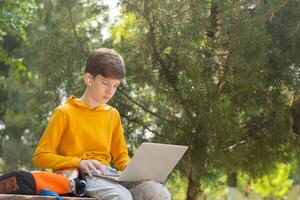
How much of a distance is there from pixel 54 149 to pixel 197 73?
5.59 ft

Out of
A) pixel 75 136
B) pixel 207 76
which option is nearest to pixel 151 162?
pixel 75 136

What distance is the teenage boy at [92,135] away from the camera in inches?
126

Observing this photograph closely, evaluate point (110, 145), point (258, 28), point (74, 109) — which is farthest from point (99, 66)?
point (258, 28)

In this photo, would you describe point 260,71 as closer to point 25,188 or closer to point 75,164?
point 75,164

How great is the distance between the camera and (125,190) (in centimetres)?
313

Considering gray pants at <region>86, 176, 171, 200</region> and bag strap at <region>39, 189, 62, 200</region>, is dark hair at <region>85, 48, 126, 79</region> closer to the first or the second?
gray pants at <region>86, 176, 171, 200</region>

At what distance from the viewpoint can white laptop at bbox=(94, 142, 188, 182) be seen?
3055mm

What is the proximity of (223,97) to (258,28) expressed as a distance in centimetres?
59

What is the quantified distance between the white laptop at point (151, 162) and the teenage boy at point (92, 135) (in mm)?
54

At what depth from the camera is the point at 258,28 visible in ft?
15.6

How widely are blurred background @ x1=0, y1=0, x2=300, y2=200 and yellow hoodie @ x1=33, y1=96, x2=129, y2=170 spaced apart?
4.44 ft

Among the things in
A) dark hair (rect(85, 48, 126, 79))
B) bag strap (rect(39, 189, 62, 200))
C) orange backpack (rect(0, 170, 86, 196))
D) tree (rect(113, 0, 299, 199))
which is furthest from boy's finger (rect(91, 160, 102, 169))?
tree (rect(113, 0, 299, 199))

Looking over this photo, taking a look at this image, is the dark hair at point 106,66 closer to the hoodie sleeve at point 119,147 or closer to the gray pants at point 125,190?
the hoodie sleeve at point 119,147

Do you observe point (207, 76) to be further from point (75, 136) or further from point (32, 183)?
point (32, 183)
